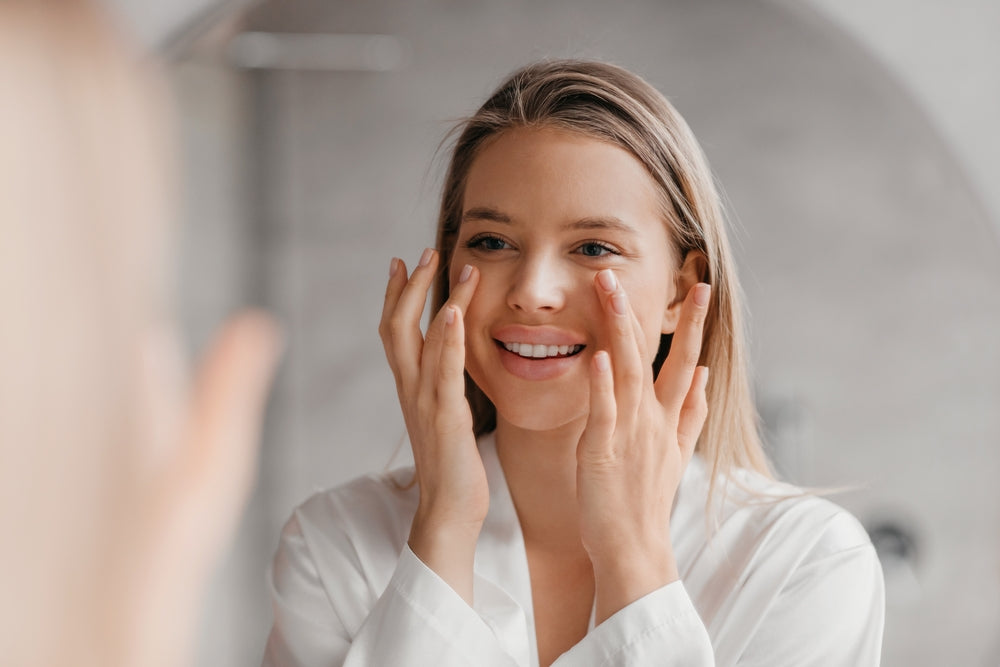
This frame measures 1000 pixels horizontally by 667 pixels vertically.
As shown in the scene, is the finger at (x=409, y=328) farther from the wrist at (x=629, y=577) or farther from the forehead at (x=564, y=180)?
the wrist at (x=629, y=577)

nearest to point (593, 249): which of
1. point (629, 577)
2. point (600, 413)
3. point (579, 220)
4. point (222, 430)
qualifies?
point (579, 220)

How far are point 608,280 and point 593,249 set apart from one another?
0.16 ft

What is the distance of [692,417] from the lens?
761mm

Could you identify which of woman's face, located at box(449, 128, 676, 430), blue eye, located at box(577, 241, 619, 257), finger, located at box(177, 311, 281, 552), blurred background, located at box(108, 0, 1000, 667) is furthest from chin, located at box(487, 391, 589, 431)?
blurred background, located at box(108, 0, 1000, 667)

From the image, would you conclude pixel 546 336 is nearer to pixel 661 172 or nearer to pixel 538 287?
pixel 538 287

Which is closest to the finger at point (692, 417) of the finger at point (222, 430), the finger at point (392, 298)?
the finger at point (392, 298)

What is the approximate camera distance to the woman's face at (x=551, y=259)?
751mm

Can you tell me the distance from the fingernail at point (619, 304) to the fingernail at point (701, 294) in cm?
6

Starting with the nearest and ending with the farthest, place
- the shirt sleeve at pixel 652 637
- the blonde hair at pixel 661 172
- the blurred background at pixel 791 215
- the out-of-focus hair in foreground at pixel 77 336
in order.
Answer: the out-of-focus hair in foreground at pixel 77 336 → the shirt sleeve at pixel 652 637 → the blonde hair at pixel 661 172 → the blurred background at pixel 791 215

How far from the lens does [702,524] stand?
2.71 ft

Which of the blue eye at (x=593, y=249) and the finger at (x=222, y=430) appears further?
the blue eye at (x=593, y=249)

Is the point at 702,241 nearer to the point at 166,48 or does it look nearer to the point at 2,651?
the point at 166,48

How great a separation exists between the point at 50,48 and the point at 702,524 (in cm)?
66

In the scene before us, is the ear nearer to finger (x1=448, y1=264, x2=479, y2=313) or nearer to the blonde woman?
the blonde woman
